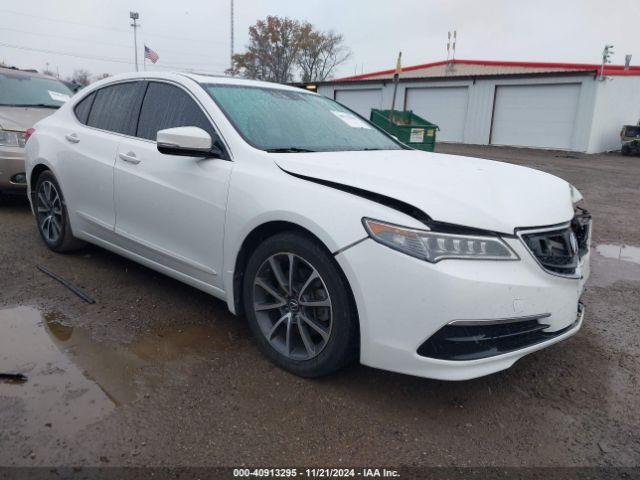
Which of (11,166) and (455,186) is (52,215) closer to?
(11,166)

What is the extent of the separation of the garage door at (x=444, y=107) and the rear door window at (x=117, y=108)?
83.8 ft

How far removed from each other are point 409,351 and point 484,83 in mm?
26527

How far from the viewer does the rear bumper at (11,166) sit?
6.14 metres

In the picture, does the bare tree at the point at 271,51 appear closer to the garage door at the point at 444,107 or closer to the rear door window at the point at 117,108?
the garage door at the point at 444,107

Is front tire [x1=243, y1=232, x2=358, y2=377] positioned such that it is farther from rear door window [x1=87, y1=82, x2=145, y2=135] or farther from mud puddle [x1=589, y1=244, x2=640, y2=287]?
mud puddle [x1=589, y1=244, x2=640, y2=287]

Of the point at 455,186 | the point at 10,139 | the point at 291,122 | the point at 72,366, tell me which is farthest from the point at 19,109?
the point at 455,186

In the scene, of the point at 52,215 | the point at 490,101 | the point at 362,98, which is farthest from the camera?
the point at 362,98

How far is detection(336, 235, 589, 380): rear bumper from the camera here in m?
2.29

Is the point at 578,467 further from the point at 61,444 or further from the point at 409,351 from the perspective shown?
the point at 61,444

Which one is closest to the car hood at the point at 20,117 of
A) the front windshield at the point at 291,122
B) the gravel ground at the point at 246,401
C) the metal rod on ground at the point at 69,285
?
the metal rod on ground at the point at 69,285

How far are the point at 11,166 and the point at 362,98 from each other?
27486mm

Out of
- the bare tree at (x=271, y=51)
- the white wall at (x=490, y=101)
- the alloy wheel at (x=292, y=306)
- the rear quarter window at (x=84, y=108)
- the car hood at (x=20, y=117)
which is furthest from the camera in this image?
the bare tree at (x=271, y=51)

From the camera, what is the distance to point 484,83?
2634 centimetres

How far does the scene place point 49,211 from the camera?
485 cm
